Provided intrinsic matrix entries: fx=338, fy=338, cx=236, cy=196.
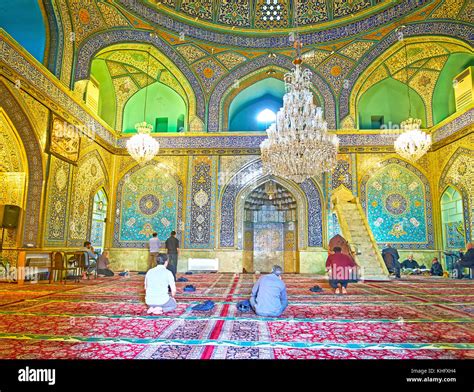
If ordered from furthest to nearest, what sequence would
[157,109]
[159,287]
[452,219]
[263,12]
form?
[157,109] → [263,12] → [452,219] → [159,287]

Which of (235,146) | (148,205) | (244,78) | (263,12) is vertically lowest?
(148,205)

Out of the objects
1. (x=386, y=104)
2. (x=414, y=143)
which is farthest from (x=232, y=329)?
(x=386, y=104)

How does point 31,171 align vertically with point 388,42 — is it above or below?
below

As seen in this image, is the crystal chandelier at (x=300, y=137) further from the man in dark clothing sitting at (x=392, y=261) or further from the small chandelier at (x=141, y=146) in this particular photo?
the man in dark clothing sitting at (x=392, y=261)

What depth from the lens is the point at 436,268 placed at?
741 centimetres

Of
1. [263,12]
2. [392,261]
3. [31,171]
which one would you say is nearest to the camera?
[31,171]

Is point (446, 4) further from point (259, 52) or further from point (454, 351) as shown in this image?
point (454, 351)

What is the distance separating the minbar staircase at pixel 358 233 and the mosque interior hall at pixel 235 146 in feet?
0.13

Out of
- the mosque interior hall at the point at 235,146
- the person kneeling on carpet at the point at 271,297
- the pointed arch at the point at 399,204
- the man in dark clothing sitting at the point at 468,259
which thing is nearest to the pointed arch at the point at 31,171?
the mosque interior hall at the point at 235,146

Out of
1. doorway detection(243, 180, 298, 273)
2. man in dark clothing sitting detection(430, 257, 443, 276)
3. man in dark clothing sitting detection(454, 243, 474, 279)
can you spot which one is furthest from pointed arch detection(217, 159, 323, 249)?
man in dark clothing sitting detection(454, 243, 474, 279)

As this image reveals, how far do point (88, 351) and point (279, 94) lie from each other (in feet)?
29.1

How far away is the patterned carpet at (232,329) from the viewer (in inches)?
77.7

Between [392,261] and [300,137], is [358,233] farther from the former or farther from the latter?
[300,137]

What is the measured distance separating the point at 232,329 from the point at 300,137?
3.50m
